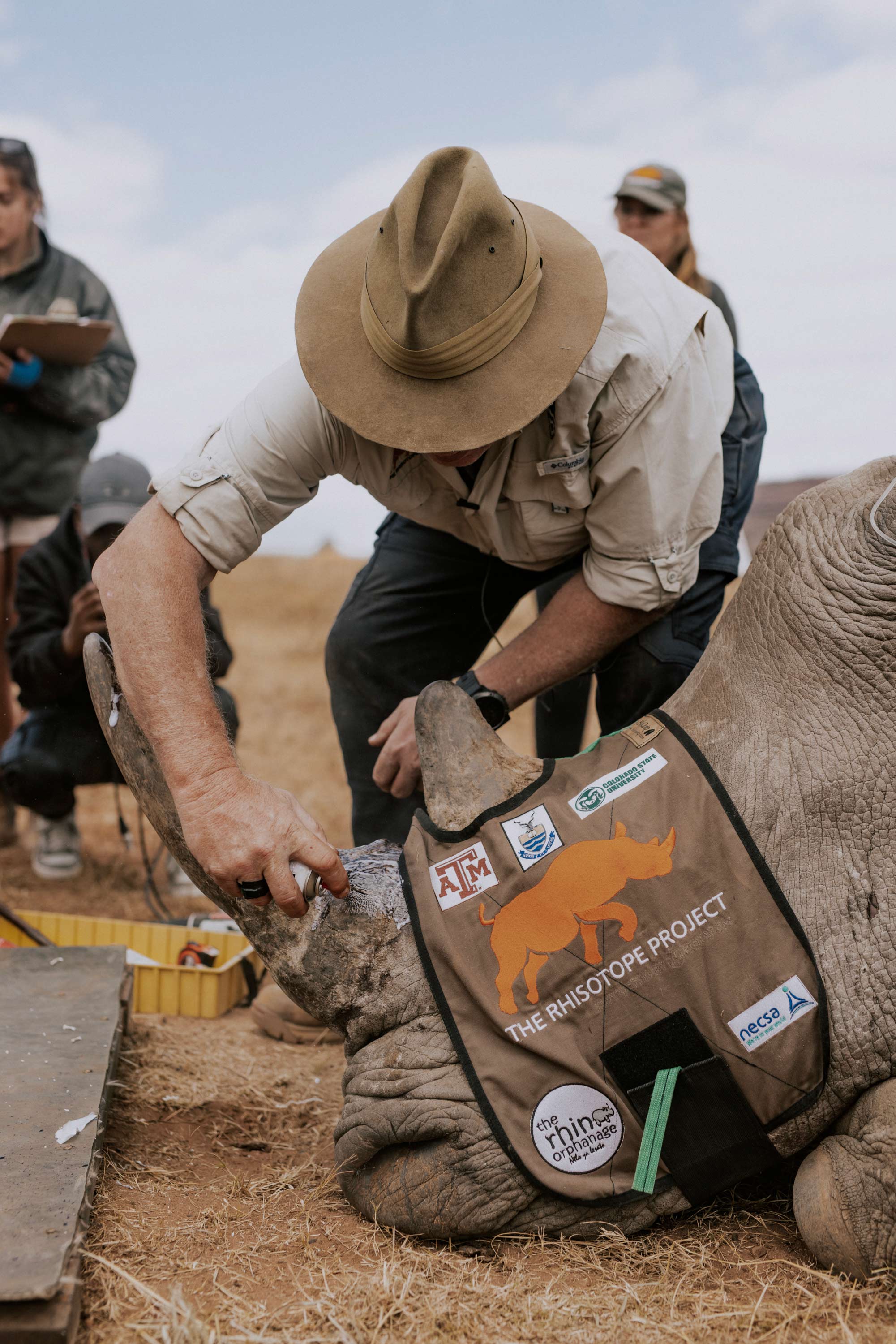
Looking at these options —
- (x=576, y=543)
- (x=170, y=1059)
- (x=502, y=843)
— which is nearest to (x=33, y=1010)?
(x=170, y=1059)

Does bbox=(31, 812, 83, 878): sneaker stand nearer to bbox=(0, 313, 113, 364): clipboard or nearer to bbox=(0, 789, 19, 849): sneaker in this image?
bbox=(0, 789, 19, 849): sneaker

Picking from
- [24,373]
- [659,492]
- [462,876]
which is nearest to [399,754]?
[462,876]

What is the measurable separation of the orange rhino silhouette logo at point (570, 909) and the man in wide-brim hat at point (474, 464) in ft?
1.02

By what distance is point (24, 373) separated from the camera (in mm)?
4574

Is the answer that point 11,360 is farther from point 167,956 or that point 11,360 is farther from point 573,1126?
point 573,1126

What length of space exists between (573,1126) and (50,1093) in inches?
37.5

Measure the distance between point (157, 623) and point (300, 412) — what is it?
21.5 inches

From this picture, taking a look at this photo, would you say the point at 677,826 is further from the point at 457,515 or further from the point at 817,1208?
the point at 457,515

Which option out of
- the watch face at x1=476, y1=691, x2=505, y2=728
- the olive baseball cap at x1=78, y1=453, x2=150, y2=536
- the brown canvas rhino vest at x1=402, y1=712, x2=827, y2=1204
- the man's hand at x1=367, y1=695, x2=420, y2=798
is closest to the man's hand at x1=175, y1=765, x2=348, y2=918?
the brown canvas rhino vest at x1=402, y1=712, x2=827, y2=1204

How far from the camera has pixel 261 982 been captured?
3588mm

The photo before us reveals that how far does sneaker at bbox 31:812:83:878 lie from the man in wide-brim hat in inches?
81.8

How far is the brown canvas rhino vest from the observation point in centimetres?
189

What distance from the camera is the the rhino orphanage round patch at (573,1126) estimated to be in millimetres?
1891

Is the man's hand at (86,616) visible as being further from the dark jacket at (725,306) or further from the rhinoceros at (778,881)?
the dark jacket at (725,306)
